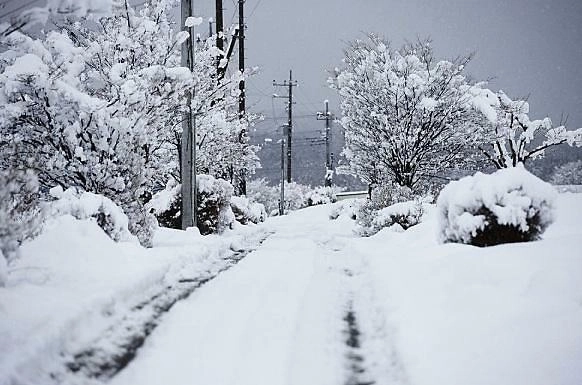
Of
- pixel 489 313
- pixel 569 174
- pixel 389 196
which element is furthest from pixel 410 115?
pixel 569 174

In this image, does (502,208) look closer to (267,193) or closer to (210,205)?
(210,205)

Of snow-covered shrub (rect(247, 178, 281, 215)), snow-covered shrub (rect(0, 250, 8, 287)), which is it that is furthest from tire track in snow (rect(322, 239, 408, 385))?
snow-covered shrub (rect(247, 178, 281, 215))

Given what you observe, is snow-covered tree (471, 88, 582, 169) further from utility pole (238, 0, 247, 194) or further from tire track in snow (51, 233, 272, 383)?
tire track in snow (51, 233, 272, 383)

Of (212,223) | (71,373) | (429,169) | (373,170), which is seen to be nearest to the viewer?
(71,373)

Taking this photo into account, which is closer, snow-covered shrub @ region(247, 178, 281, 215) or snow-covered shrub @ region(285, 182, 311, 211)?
snow-covered shrub @ region(247, 178, 281, 215)

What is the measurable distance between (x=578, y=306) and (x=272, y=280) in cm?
334

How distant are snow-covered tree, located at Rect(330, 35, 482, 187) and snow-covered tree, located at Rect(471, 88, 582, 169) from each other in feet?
5.09

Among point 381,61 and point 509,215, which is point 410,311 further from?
point 381,61

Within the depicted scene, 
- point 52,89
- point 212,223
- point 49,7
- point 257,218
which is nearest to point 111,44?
point 52,89

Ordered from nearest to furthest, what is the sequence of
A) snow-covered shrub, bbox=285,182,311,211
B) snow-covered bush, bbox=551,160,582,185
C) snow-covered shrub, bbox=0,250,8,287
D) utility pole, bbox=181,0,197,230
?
snow-covered shrub, bbox=0,250,8,287 < utility pole, bbox=181,0,197,230 < snow-covered shrub, bbox=285,182,311,211 < snow-covered bush, bbox=551,160,582,185

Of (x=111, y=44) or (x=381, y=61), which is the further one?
(x=381, y=61)

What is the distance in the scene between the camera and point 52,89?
23.2ft

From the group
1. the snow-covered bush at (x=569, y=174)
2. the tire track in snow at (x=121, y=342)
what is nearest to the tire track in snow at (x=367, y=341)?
the tire track in snow at (x=121, y=342)

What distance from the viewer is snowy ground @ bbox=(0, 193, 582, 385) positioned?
293 centimetres
